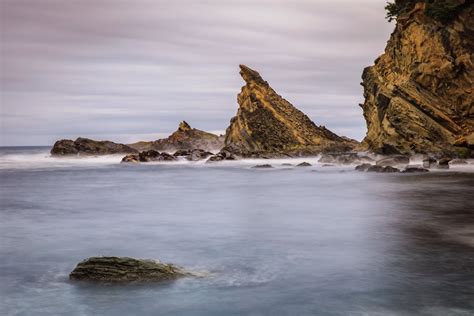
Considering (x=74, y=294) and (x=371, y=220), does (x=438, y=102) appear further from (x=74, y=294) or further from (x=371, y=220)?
(x=74, y=294)

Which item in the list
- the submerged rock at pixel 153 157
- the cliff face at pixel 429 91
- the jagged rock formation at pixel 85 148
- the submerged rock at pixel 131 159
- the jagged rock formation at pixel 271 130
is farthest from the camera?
the jagged rock formation at pixel 85 148

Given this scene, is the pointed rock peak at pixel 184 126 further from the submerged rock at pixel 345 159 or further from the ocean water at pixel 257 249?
the ocean water at pixel 257 249

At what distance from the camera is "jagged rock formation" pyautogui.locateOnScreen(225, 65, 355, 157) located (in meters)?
60.1

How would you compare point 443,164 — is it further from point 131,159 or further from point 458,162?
point 131,159

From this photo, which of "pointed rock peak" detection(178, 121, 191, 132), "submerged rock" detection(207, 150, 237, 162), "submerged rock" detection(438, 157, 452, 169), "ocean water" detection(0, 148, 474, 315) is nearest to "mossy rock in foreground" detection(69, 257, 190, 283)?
"ocean water" detection(0, 148, 474, 315)

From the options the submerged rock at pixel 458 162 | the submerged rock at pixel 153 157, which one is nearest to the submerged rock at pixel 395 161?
the submerged rock at pixel 458 162

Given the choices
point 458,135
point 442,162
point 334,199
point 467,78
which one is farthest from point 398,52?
point 334,199

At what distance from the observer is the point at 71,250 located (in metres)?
12.3

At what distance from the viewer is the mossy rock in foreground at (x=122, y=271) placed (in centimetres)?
902

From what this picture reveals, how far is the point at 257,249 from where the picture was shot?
1213cm

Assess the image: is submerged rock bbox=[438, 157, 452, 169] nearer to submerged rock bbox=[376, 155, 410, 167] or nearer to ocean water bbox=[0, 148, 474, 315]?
submerged rock bbox=[376, 155, 410, 167]

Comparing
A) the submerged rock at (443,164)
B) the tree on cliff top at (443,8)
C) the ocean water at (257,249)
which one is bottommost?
the ocean water at (257,249)

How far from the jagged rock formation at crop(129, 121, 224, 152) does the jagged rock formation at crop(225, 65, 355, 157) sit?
52.5 feet

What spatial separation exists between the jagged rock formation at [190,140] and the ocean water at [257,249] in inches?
2110
